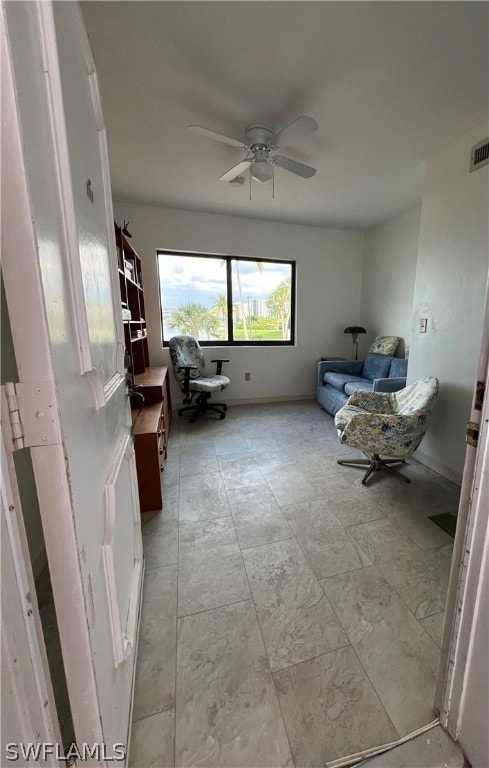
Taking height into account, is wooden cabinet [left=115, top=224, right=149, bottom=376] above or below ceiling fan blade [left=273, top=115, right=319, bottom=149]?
below

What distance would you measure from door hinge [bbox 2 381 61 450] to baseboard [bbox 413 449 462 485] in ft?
8.76

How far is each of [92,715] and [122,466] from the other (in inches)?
23.5

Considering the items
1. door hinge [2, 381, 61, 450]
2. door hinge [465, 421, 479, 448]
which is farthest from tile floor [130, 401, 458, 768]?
door hinge [2, 381, 61, 450]

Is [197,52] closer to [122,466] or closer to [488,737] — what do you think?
[122,466]

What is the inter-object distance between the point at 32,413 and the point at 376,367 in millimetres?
3782

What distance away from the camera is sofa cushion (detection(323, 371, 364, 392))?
3.50 metres

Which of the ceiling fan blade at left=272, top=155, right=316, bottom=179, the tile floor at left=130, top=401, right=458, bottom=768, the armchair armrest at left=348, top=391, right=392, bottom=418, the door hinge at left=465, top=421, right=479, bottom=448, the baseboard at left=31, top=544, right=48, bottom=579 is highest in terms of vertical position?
the ceiling fan blade at left=272, top=155, right=316, bottom=179

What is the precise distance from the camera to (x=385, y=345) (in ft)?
12.1

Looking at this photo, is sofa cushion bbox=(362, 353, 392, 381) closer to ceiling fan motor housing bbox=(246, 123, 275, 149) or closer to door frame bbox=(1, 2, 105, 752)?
ceiling fan motor housing bbox=(246, 123, 275, 149)

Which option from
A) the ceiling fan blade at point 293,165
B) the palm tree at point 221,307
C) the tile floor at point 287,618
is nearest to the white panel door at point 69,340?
the tile floor at point 287,618

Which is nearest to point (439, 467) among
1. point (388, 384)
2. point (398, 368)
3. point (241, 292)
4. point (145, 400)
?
point (388, 384)

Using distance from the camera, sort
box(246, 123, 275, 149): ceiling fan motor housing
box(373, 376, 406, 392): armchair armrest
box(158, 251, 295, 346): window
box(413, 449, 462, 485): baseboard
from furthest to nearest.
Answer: box(158, 251, 295, 346): window
box(373, 376, 406, 392): armchair armrest
box(413, 449, 462, 485): baseboard
box(246, 123, 275, 149): ceiling fan motor housing

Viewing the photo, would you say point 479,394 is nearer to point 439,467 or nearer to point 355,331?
point 439,467

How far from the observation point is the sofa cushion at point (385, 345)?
11.8 feet
